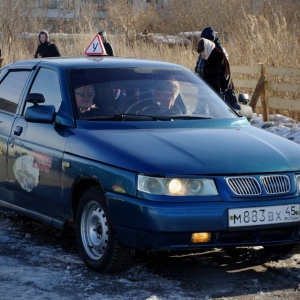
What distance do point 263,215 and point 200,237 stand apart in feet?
1.41

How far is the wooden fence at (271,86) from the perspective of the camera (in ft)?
52.0

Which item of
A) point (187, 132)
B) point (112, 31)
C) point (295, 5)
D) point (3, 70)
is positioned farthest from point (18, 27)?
point (187, 132)

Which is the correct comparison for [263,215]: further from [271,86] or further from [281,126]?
[271,86]

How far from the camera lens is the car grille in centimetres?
616

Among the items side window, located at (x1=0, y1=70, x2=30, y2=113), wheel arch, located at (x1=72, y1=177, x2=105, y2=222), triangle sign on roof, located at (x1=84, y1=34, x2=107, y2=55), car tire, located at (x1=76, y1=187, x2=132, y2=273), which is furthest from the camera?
triangle sign on roof, located at (x1=84, y1=34, x2=107, y2=55)

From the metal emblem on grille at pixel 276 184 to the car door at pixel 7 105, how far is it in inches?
Result: 100

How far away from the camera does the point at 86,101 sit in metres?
7.36

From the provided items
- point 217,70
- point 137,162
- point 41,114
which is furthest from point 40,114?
point 217,70

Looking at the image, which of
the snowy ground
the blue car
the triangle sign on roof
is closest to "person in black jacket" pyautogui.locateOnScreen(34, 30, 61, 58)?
the triangle sign on roof

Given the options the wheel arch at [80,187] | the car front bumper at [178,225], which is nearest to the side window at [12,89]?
the wheel arch at [80,187]

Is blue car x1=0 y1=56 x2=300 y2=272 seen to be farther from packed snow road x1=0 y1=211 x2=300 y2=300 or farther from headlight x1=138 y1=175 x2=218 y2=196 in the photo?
packed snow road x1=0 y1=211 x2=300 y2=300

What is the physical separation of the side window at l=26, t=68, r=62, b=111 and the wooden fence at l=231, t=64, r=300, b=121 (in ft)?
27.2

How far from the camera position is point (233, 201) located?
6.09 meters

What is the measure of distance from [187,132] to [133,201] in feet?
3.38
